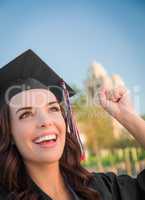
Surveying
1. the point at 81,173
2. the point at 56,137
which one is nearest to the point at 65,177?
the point at 81,173

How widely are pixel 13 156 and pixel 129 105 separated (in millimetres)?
550

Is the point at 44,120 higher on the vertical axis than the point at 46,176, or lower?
higher

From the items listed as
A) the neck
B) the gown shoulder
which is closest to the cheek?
the neck

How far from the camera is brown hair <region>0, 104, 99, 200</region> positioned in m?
1.86

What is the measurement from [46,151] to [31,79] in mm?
450

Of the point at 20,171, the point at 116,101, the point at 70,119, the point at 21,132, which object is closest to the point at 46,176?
the point at 20,171

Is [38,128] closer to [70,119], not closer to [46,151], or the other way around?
[46,151]

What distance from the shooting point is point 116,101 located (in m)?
2.08

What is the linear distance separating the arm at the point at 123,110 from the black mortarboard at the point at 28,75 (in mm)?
262

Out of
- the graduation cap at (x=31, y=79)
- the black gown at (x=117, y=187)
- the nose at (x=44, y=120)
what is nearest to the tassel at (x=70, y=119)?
the graduation cap at (x=31, y=79)

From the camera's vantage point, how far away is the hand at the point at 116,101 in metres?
2.04

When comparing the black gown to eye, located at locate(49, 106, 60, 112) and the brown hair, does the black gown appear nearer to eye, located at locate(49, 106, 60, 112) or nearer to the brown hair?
the brown hair

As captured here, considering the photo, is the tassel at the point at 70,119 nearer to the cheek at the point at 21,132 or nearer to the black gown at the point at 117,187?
the black gown at the point at 117,187

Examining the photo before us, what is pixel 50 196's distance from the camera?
1.88 meters
